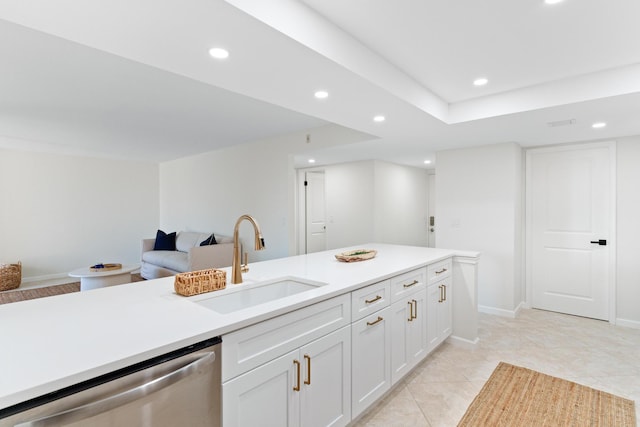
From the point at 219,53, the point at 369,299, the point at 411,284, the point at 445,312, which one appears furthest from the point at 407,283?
the point at 219,53

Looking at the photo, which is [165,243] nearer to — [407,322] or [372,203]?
[372,203]

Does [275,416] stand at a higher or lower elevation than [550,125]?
lower

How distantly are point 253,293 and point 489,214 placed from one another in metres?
3.29

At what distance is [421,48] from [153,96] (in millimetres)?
2546

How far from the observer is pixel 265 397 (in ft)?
4.26

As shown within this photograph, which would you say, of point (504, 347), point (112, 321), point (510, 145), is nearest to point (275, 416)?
point (112, 321)

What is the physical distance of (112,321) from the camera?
118cm

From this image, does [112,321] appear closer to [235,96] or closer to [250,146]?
[235,96]

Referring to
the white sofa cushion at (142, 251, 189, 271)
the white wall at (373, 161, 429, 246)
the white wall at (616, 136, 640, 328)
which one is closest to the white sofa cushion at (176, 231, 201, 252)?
the white sofa cushion at (142, 251, 189, 271)

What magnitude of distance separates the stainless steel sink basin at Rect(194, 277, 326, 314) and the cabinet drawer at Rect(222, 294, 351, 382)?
24cm

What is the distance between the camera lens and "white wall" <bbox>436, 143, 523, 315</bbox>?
12.5 ft

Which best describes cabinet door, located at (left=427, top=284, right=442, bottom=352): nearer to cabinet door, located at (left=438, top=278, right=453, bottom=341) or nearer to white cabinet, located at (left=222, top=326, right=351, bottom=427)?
cabinet door, located at (left=438, top=278, right=453, bottom=341)

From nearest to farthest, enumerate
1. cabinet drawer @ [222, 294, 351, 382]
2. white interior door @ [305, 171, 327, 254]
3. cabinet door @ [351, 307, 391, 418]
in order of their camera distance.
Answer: cabinet drawer @ [222, 294, 351, 382], cabinet door @ [351, 307, 391, 418], white interior door @ [305, 171, 327, 254]

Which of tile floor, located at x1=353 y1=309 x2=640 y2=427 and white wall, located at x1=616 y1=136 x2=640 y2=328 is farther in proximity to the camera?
white wall, located at x1=616 y1=136 x2=640 y2=328
